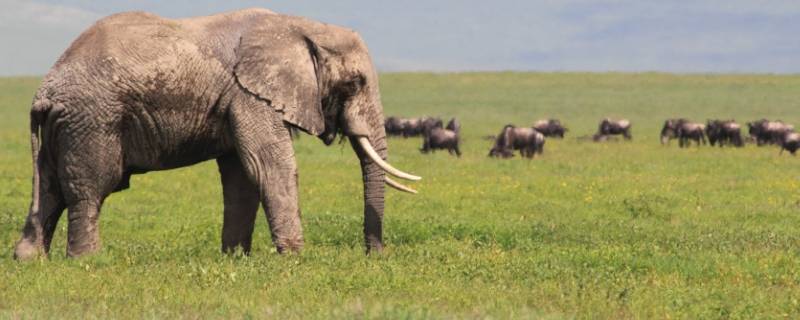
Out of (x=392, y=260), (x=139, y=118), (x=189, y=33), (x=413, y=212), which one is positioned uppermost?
(x=189, y=33)

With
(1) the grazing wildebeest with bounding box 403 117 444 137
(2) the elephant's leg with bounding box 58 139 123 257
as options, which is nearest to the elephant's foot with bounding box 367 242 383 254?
(2) the elephant's leg with bounding box 58 139 123 257

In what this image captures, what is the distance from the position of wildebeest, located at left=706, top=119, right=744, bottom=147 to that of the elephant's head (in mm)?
39693

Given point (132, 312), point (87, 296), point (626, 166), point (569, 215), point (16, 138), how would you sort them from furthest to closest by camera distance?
point (16, 138), point (626, 166), point (569, 215), point (87, 296), point (132, 312)

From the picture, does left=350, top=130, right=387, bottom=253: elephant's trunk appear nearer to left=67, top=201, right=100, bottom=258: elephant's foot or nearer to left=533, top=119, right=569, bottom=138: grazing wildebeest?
left=67, top=201, right=100, bottom=258: elephant's foot

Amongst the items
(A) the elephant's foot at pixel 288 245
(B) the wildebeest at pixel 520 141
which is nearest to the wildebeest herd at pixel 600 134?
(B) the wildebeest at pixel 520 141

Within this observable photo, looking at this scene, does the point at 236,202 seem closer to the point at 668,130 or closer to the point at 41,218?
the point at 41,218

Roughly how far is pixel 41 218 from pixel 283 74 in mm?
3132

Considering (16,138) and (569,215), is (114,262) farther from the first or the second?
(16,138)

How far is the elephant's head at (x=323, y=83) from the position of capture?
12.7 m

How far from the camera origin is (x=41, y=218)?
43.0 feet

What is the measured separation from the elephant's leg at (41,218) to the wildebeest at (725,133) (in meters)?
41.3

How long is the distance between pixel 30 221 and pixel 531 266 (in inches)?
214

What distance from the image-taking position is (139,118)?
12.5 meters

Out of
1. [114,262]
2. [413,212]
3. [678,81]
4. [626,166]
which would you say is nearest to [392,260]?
[114,262]
